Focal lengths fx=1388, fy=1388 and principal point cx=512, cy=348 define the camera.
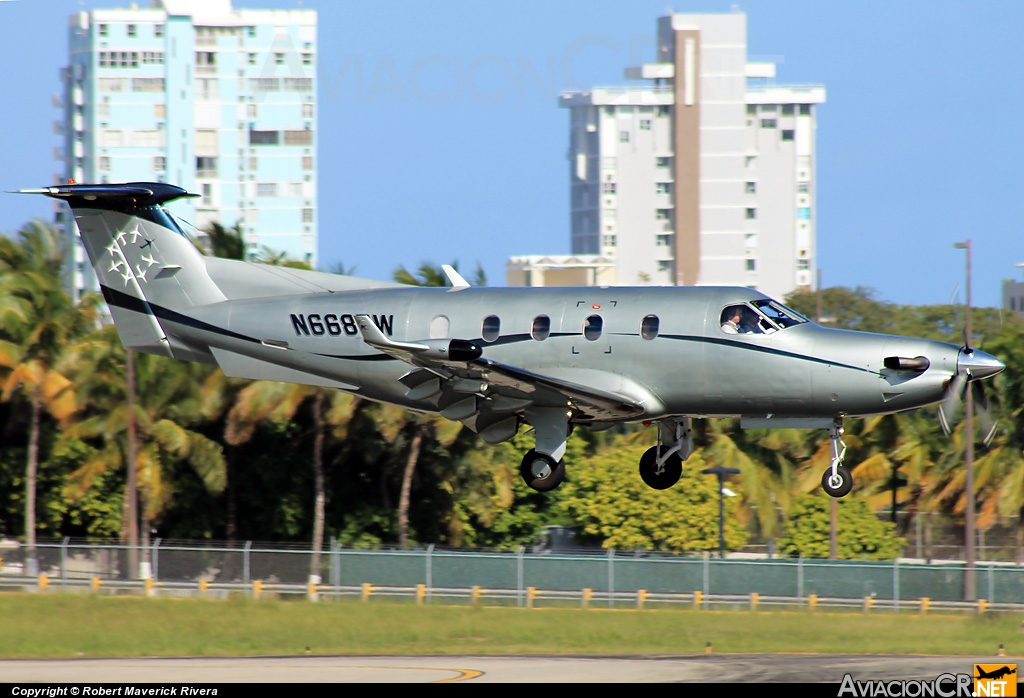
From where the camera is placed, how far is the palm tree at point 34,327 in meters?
48.7

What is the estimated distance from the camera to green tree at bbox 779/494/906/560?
4903 centimetres

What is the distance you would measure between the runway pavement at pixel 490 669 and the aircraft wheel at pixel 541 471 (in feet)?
12.0

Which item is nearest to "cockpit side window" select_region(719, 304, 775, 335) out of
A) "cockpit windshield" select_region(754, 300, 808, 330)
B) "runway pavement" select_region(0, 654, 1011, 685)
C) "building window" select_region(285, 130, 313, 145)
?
"cockpit windshield" select_region(754, 300, 808, 330)

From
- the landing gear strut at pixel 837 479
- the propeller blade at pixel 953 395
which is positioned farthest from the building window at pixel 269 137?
the propeller blade at pixel 953 395

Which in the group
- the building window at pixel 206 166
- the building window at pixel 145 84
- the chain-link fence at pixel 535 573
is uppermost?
the building window at pixel 145 84

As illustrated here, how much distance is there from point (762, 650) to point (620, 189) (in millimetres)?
132360

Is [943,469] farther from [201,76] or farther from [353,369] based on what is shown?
[201,76]

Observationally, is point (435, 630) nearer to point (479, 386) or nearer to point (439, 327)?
point (439, 327)

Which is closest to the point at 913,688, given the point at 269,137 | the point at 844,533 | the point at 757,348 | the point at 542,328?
the point at 757,348

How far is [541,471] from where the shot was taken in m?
23.0

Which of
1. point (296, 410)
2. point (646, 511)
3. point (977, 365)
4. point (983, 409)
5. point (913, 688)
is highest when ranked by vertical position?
point (977, 365)

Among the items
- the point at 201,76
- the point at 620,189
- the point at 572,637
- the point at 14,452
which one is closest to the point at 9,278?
the point at 14,452

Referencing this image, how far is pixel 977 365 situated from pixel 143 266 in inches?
607

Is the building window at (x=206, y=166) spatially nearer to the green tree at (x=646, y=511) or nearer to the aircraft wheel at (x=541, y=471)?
the green tree at (x=646, y=511)
